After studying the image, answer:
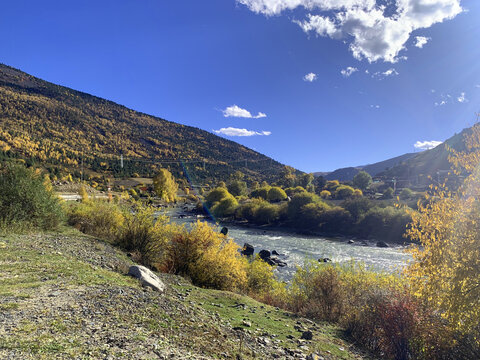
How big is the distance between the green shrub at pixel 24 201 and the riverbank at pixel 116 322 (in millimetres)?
5334

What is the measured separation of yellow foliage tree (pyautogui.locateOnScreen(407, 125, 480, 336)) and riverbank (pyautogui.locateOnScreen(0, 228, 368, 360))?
405 centimetres

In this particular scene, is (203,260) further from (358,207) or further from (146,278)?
(358,207)

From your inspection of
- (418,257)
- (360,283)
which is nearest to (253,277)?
(360,283)

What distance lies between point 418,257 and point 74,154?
500 ft

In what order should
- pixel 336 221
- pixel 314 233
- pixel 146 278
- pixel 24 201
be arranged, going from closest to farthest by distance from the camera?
pixel 146 278
pixel 24 201
pixel 314 233
pixel 336 221

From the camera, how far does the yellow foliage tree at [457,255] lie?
9156mm

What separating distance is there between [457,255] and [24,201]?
24941mm

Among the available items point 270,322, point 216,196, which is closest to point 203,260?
point 270,322

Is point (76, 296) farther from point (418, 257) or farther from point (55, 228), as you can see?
point (55, 228)

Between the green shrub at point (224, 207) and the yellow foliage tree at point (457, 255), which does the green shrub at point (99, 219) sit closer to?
the yellow foliage tree at point (457, 255)

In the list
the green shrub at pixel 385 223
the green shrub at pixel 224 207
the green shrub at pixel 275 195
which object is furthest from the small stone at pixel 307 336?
the green shrub at pixel 275 195

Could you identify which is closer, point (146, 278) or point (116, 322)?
point (116, 322)

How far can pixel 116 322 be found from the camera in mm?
6887

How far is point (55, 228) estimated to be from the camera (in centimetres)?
2072
